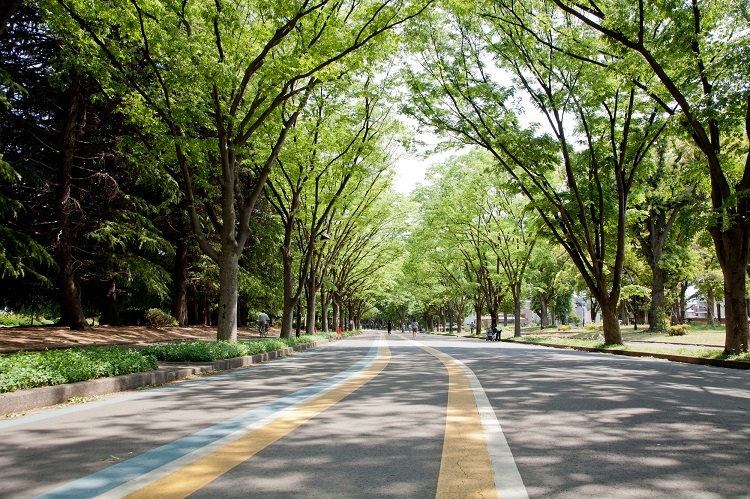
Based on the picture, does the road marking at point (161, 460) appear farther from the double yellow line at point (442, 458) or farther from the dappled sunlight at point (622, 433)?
the dappled sunlight at point (622, 433)

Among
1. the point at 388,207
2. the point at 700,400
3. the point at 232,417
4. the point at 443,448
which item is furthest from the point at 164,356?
the point at 388,207

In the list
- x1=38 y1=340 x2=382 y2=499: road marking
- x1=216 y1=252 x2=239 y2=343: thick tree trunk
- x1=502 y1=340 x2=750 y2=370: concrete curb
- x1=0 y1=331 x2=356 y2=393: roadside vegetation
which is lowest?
x1=502 y1=340 x2=750 y2=370: concrete curb

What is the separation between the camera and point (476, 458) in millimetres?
3762

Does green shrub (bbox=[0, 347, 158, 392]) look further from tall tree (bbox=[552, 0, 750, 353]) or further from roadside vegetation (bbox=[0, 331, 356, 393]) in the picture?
tall tree (bbox=[552, 0, 750, 353])

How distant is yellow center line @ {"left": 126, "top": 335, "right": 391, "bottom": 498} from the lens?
10.2 feet

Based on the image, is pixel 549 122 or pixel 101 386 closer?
pixel 101 386

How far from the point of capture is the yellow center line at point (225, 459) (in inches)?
123

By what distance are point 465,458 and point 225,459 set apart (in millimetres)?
1670

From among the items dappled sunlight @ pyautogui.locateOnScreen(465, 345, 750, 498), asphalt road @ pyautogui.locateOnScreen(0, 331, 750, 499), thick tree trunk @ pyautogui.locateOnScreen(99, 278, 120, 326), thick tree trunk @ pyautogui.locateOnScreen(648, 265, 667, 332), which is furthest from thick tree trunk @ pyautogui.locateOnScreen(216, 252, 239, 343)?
thick tree trunk @ pyautogui.locateOnScreen(648, 265, 667, 332)

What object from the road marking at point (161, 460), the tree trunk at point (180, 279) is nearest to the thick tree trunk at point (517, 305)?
the tree trunk at point (180, 279)

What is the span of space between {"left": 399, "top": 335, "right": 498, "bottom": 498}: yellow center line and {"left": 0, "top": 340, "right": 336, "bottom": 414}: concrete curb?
15.2 ft

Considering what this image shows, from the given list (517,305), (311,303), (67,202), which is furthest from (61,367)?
(517,305)

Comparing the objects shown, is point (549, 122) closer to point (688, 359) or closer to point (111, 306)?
point (688, 359)

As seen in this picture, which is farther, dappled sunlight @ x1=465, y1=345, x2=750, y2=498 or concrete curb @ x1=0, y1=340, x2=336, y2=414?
concrete curb @ x1=0, y1=340, x2=336, y2=414
